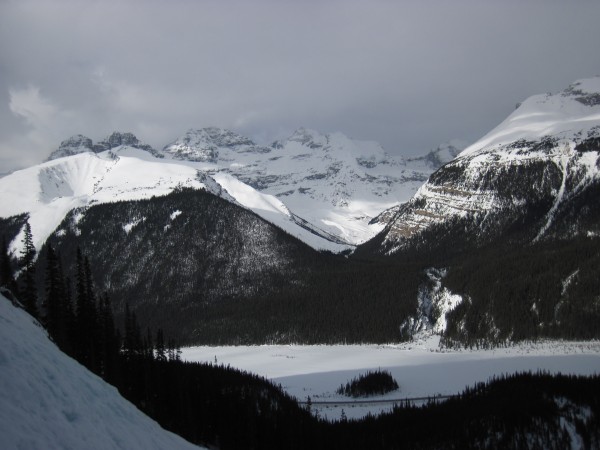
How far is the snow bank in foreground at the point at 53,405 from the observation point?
17625mm

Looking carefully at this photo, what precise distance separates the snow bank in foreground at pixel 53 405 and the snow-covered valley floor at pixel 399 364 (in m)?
58.9

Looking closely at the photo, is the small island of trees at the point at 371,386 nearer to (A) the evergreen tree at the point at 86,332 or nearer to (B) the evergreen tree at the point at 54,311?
(A) the evergreen tree at the point at 86,332

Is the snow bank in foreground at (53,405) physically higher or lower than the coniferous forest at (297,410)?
higher

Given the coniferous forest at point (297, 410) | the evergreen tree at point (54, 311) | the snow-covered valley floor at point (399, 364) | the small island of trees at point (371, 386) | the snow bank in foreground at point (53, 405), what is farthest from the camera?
the small island of trees at point (371, 386)

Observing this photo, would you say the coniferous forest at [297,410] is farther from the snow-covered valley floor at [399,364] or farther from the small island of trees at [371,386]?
the small island of trees at [371,386]

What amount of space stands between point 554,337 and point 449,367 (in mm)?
31326

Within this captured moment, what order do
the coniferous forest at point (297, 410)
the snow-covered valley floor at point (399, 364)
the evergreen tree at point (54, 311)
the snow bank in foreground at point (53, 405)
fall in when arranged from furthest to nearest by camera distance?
1. the snow-covered valley floor at point (399, 364)
2. the evergreen tree at point (54, 311)
3. the coniferous forest at point (297, 410)
4. the snow bank in foreground at point (53, 405)

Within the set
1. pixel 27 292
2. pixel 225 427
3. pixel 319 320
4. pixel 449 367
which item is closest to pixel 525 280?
pixel 449 367

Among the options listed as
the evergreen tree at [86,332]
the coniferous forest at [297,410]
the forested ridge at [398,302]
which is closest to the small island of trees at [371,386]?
the coniferous forest at [297,410]

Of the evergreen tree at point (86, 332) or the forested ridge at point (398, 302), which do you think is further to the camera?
the forested ridge at point (398, 302)

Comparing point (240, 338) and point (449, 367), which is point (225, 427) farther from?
point (240, 338)

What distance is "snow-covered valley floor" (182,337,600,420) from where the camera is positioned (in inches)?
3674

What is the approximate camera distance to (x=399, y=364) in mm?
118438

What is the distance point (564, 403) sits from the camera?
57.2 metres
